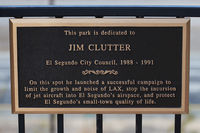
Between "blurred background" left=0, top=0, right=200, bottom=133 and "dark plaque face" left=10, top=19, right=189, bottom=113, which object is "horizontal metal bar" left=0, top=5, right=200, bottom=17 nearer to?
"dark plaque face" left=10, top=19, right=189, bottom=113

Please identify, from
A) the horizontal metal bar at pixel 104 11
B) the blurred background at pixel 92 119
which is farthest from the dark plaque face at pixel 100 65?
the blurred background at pixel 92 119

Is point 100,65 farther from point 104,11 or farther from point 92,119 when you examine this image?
point 92,119

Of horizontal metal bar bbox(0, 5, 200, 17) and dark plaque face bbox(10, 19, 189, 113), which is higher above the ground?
horizontal metal bar bbox(0, 5, 200, 17)

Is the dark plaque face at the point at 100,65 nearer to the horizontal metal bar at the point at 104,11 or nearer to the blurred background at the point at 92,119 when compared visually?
the horizontal metal bar at the point at 104,11

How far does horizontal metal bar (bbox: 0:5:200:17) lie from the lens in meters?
1.26

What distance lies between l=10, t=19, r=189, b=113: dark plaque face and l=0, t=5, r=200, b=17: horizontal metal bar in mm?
33

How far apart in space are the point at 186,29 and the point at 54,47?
55cm

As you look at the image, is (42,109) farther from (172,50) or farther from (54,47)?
(172,50)

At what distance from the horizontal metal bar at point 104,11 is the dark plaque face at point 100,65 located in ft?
0.11

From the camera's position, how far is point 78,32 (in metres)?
1.27

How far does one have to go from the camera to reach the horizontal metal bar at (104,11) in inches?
49.5

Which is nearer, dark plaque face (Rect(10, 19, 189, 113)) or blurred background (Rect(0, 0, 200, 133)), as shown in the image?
dark plaque face (Rect(10, 19, 189, 113))

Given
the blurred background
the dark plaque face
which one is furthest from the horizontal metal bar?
the blurred background

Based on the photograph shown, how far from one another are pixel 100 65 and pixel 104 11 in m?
0.22
